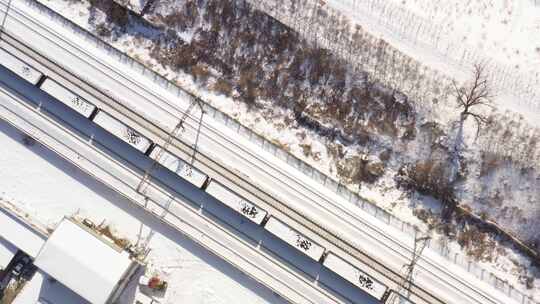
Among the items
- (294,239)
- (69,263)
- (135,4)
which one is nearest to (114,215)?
(69,263)

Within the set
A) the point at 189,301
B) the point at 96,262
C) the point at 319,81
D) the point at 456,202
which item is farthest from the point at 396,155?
the point at 96,262

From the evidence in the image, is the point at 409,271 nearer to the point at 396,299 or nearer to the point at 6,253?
the point at 396,299

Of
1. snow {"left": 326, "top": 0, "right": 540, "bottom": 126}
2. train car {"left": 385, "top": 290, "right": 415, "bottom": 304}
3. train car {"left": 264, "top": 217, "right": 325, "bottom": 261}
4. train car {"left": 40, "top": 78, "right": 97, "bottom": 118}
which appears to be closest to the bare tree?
snow {"left": 326, "top": 0, "right": 540, "bottom": 126}

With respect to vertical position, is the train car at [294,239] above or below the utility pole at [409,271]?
below

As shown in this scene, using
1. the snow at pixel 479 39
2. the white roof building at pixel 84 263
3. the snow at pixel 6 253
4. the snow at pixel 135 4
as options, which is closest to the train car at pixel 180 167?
the white roof building at pixel 84 263

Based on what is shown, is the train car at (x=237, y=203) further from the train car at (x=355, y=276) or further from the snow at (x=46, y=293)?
the snow at (x=46, y=293)

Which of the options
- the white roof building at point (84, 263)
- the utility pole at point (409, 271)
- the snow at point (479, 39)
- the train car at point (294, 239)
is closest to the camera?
the white roof building at point (84, 263)
